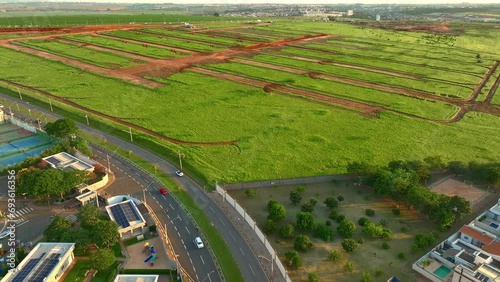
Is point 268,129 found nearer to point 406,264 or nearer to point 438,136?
point 438,136

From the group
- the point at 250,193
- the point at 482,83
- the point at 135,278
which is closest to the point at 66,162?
the point at 135,278

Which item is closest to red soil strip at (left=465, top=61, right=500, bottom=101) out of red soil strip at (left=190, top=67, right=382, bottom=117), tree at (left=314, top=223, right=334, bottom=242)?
red soil strip at (left=190, top=67, right=382, bottom=117)

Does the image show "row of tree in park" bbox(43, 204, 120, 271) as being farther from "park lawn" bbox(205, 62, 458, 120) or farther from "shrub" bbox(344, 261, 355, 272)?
"park lawn" bbox(205, 62, 458, 120)

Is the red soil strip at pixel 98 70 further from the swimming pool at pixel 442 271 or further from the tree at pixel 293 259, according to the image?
the swimming pool at pixel 442 271

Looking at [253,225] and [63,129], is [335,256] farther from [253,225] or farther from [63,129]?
[63,129]

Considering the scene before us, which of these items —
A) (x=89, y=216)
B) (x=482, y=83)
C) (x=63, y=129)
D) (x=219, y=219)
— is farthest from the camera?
(x=482, y=83)

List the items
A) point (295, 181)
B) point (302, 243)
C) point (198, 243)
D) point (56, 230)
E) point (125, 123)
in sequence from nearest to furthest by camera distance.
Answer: point (56, 230) < point (302, 243) < point (198, 243) < point (295, 181) < point (125, 123)
